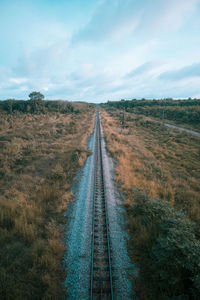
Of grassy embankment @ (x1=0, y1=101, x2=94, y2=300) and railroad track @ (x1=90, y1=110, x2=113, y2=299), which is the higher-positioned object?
grassy embankment @ (x1=0, y1=101, x2=94, y2=300)

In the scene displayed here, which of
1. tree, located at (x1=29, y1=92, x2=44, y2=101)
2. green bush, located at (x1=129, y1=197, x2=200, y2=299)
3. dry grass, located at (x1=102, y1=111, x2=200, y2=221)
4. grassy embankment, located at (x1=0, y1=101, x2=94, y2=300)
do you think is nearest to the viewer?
green bush, located at (x1=129, y1=197, x2=200, y2=299)

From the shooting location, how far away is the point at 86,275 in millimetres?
4656

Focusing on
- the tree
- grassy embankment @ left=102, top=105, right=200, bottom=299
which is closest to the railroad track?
grassy embankment @ left=102, top=105, right=200, bottom=299

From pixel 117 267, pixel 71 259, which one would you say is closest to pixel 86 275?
pixel 71 259

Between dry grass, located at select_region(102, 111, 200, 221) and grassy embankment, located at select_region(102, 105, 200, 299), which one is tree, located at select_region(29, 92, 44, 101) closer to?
dry grass, located at select_region(102, 111, 200, 221)

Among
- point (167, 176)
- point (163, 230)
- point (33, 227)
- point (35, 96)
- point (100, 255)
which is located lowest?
point (100, 255)

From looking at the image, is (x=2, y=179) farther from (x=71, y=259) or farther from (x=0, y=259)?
(x=71, y=259)

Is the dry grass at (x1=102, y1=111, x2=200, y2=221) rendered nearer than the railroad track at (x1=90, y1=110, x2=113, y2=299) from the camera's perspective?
No

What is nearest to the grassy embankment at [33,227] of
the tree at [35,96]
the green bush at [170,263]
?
the green bush at [170,263]

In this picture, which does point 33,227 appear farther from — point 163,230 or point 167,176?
point 167,176

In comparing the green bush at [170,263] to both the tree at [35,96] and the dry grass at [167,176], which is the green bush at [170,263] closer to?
the dry grass at [167,176]

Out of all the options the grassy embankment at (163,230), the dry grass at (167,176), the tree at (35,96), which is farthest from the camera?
the tree at (35,96)

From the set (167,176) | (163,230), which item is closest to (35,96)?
(167,176)

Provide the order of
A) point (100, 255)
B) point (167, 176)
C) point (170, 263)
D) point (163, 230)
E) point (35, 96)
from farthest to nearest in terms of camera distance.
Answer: point (35, 96)
point (167, 176)
point (163, 230)
point (100, 255)
point (170, 263)
